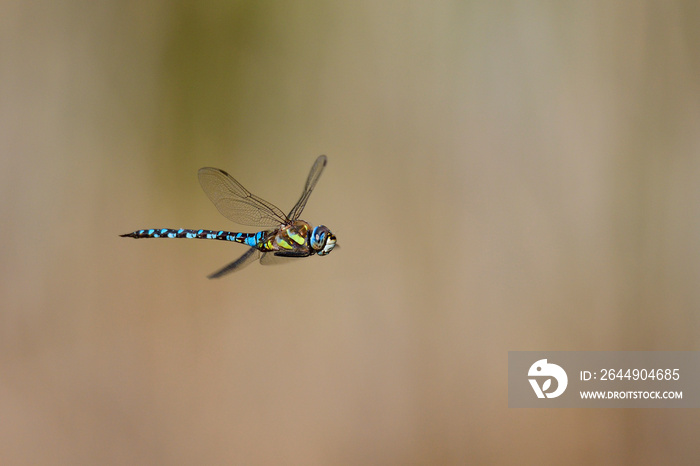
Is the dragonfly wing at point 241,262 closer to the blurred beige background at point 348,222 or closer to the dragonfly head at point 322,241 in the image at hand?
the dragonfly head at point 322,241

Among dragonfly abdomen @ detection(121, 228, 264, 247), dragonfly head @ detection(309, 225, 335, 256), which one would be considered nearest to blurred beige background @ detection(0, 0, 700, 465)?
dragonfly abdomen @ detection(121, 228, 264, 247)

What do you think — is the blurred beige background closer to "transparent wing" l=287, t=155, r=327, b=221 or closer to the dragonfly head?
"transparent wing" l=287, t=155, r=327, b=221

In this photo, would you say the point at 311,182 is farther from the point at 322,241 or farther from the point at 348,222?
the point at 348,222

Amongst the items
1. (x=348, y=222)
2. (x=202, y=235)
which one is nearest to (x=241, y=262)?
(x=202, y=235)

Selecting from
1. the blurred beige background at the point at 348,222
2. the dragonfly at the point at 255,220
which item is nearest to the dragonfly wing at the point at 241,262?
the dragonfly at the point at 255,220

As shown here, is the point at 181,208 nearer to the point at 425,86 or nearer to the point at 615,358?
the point at 425,86
